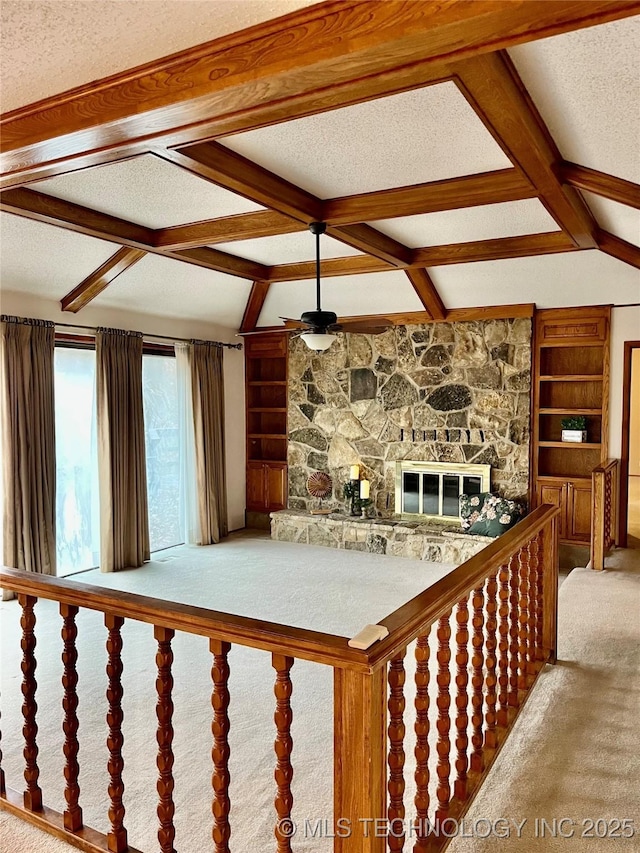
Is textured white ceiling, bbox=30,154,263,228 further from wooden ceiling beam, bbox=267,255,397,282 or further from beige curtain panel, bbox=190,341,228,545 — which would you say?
beige curtain panel, bbox=190,341,228,545

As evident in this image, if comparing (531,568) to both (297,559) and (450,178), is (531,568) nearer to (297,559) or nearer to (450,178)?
(450,178)

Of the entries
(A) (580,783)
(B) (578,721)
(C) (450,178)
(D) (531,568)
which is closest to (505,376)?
(C) (450,178)

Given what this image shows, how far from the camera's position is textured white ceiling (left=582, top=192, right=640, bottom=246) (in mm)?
3957

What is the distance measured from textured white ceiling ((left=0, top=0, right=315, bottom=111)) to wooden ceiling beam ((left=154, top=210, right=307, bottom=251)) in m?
2.13

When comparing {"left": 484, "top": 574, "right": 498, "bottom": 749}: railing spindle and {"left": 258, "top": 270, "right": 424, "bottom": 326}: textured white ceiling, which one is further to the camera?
{"left": 258, "top": 270, "right": 424, "bottom": 326}: textured white ceiling

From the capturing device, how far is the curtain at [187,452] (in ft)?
23.7

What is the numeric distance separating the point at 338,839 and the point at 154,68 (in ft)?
7.36

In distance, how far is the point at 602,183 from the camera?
3.33 metres

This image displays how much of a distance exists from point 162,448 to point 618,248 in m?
4.89

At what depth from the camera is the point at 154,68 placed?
200 cm

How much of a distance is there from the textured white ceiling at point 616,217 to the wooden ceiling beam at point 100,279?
136 inches

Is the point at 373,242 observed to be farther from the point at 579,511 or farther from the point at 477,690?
the point at 579,511

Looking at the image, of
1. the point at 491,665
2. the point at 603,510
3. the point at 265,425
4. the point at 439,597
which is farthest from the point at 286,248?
the point at 439,597

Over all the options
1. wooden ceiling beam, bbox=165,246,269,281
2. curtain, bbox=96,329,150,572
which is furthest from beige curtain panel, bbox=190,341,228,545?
wooden ceiling beam, bbox=165,246,269,281
